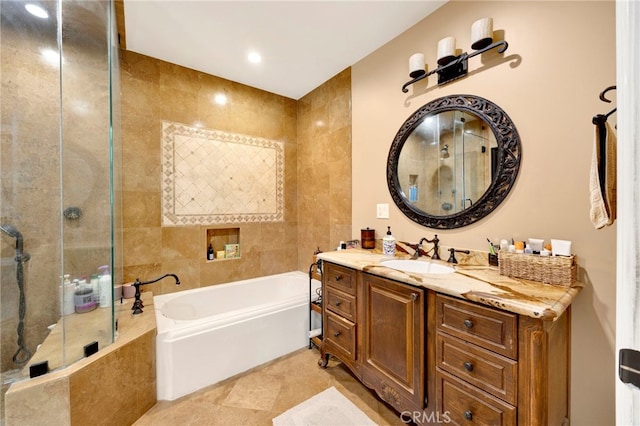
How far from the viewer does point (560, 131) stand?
4.06ft

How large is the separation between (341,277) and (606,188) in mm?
1302

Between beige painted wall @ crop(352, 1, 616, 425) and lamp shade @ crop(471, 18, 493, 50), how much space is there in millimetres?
72

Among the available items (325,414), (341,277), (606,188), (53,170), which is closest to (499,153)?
(606,188)

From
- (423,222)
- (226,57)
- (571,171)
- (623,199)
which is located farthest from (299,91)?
(623,199)

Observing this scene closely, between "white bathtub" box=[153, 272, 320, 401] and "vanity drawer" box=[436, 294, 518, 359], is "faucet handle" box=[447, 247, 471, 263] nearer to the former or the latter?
"vanity drawer" box=[436, 294, 518, 359]

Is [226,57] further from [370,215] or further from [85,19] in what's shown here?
[370,215]

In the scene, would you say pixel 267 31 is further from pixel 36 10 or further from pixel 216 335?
pixel 216 335

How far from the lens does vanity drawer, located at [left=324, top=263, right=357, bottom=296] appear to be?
1.61 metres

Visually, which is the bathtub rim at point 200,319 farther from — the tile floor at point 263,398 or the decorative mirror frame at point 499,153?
the decorative mirror frame at point 499,153

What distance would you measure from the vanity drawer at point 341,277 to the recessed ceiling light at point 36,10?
2.53 metres

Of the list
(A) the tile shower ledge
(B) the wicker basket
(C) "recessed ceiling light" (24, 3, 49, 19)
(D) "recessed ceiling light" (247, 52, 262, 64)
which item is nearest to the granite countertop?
(B) the wicker basket

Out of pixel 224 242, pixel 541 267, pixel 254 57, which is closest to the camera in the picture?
pixel 541 267

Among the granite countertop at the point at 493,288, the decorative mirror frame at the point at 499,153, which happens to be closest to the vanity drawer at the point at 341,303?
the granite countertop at the point at 493,288

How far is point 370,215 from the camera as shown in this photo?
226 cm
